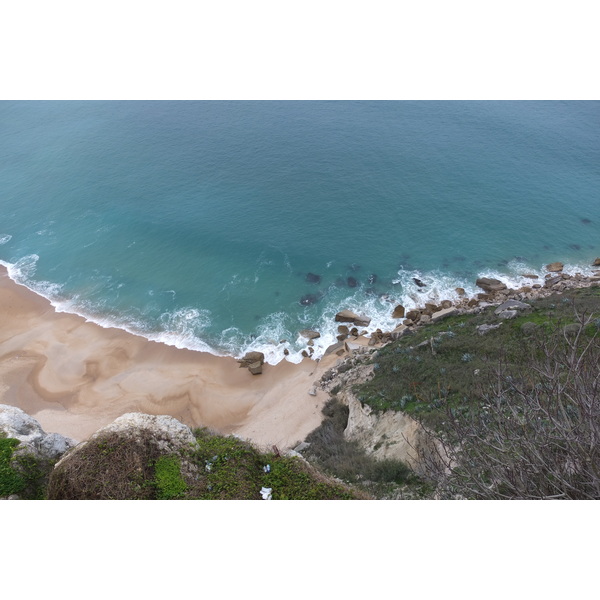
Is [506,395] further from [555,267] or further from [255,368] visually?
[555,267]

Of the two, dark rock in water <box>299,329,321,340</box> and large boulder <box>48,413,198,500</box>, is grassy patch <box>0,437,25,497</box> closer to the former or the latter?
large boulder <box>48,413,198,500</box>

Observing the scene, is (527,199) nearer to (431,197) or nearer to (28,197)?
(431,197)

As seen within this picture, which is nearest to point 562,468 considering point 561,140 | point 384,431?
point 384,431

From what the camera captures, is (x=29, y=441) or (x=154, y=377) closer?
(x=29, y=441)

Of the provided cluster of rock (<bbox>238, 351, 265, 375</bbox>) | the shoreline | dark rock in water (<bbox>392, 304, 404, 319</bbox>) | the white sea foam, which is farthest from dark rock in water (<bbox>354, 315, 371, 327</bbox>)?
cluster of rock (<bbox>238, 351, 265, 375</bbox>)

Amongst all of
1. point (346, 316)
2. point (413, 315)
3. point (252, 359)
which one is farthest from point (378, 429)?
point (413, 315)

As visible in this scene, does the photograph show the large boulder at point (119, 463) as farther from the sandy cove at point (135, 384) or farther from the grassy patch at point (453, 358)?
the sandy cove at point (135, 384)

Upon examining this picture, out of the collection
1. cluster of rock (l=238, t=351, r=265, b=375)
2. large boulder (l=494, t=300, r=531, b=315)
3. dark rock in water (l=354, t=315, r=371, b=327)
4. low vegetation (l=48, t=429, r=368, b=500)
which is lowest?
cluster of rock (l=238, t=351, r=265, b=375)
